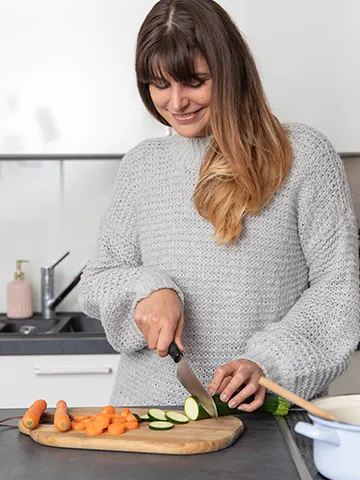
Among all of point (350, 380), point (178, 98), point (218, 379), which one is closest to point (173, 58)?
point (178, 98)

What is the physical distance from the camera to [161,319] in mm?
1381

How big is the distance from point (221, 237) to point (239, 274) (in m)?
0.08

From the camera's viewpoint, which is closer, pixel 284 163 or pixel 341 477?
pixel 341 477

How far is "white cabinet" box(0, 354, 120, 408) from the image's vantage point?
231 cm

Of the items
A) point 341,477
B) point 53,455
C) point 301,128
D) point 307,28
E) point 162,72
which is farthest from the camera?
point 307,28

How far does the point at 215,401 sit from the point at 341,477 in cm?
30

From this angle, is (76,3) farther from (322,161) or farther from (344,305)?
(344,305)

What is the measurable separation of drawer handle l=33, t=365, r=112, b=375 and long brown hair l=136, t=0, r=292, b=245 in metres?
0.90

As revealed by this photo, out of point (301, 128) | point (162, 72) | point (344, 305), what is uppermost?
point (162, 72)

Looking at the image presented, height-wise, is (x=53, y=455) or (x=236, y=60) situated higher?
(x=236, y=60)

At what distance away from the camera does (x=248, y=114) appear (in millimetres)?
1520

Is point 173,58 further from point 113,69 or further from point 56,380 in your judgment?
point 56,380

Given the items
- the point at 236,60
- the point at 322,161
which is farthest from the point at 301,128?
the point at 236,60

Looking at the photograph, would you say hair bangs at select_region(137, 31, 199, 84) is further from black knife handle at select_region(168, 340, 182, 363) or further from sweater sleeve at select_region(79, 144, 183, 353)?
black knife handle at select_region(168, 340, 182, 363)
